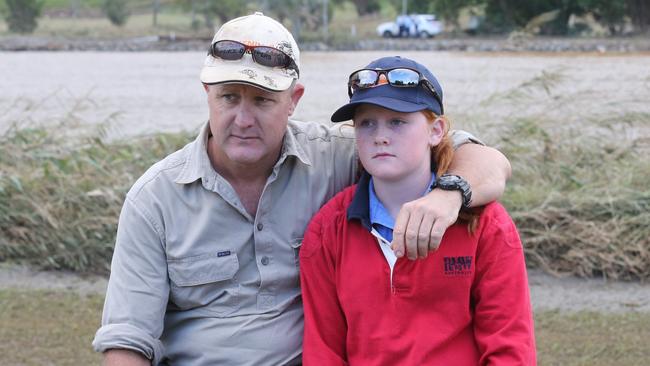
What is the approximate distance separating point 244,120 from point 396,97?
0.47 m

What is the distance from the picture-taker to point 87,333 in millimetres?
5332

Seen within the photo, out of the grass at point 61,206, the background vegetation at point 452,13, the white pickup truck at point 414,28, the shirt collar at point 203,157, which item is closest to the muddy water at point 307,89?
the grass at point 61,206

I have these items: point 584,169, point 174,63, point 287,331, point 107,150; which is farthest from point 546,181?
point 174,63

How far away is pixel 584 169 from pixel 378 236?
4190 millimetres

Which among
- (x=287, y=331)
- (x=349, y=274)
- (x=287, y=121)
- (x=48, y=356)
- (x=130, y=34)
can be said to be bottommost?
(x=130, y=34)

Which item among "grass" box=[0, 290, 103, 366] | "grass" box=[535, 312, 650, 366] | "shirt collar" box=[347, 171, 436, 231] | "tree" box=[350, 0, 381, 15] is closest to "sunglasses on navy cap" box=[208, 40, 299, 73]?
"shirt collar" box=[347, 171, 436, 231]

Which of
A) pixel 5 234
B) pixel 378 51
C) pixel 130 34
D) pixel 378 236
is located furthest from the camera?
pixel 130 34

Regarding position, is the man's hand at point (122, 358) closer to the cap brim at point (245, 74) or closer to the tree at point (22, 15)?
the cap brim at point (245, 74)

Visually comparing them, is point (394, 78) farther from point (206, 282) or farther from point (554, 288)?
point (554, 288)

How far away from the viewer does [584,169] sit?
7020 mm

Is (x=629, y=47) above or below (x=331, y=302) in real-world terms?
below

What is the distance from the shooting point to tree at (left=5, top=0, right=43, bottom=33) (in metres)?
42.1

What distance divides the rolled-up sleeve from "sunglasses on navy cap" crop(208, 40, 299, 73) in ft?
1.74

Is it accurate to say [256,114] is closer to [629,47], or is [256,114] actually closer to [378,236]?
[378,236]
